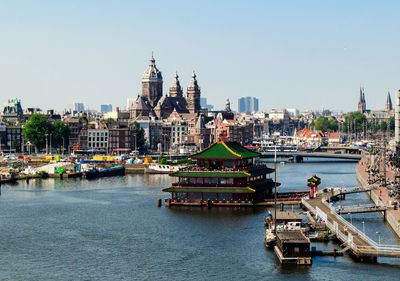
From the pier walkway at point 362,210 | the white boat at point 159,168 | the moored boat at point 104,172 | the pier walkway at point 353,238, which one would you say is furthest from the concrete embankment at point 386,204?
the moored boat at point 104,172

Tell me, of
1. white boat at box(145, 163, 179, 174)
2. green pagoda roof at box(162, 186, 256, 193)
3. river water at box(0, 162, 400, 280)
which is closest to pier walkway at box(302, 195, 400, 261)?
river water at box(0, 162, 400, 280)

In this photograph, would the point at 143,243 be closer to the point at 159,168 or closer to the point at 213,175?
the point at 213,175

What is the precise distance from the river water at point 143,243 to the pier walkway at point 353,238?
3.36 ft

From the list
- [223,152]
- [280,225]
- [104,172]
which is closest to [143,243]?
[280,225]

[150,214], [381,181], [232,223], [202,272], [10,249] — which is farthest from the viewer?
[381,181]

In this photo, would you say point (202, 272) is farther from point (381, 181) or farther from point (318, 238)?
point (381, 181)

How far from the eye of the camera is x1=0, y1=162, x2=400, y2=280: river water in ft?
219

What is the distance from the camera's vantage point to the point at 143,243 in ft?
262

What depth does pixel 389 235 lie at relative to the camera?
268ft

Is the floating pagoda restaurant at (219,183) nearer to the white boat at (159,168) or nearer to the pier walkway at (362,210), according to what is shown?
the pier walkway at (362,210)

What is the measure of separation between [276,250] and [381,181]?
56.4 meters

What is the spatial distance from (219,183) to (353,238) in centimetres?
3281

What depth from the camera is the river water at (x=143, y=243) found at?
66812 mm

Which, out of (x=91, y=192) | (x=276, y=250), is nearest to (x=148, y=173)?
(x=91, y=192)
